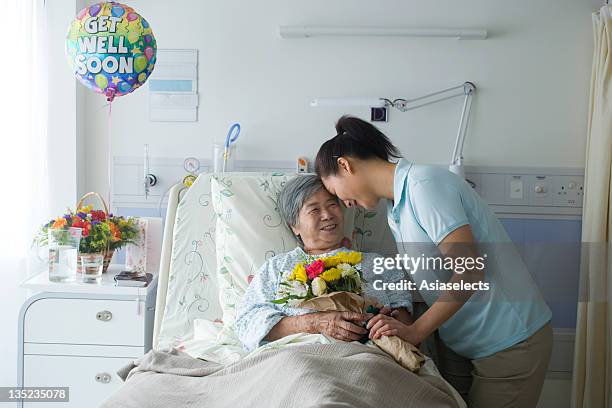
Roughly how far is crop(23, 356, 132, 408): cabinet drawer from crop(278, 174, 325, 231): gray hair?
809 mm

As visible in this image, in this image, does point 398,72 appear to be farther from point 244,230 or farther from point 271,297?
point 271,297

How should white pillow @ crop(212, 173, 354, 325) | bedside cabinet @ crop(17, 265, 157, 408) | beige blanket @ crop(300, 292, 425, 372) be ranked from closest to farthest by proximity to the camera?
1. beige blanket @ crop(300, 292, 425, 372)
2. white pillow @ crop(212, 173, 354, 325)
3. bedside cabinet @ crop(17, 265, 157, 408)

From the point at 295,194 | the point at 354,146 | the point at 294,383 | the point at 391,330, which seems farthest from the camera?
the point at 295,194

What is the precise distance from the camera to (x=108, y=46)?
272 centimetres

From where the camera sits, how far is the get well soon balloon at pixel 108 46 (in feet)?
8.95

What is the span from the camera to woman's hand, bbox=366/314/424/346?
81.8 inches

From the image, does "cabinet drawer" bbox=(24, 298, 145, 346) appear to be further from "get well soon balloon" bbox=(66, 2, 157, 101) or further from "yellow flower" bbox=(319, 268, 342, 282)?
"yellow flower" bbox=(319, 268, 342, 282)

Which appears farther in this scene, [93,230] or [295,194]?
[93,230]

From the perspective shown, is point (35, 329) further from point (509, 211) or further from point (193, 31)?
point (509, 211)

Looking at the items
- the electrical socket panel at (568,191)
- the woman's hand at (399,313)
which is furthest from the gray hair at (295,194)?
the electrical socket panel at (568,191)

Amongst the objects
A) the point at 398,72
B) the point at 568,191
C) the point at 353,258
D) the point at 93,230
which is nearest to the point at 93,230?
the point at 93,230

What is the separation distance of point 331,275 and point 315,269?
5 cm

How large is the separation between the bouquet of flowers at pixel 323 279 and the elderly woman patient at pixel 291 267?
Answer: 83 mm

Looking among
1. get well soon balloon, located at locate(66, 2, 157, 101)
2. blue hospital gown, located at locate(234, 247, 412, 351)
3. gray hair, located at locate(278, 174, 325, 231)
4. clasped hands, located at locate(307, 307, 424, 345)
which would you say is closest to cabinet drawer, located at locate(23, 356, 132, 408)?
blue hospital gown, located at locate(234, 247, 412, 351)
